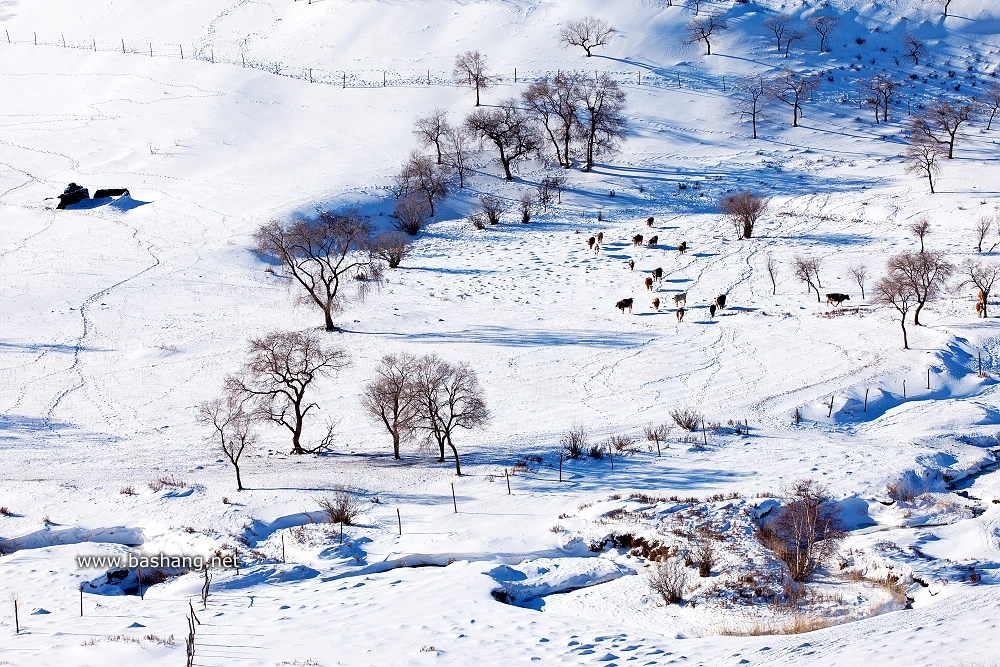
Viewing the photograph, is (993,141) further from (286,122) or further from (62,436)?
(62,436)

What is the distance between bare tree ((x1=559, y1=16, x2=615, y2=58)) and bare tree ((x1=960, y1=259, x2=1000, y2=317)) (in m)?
46.5

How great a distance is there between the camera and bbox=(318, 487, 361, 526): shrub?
2170 centimetres

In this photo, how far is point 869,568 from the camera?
1745 centimetres

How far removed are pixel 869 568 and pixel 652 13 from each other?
251ft

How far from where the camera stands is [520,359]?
117ft

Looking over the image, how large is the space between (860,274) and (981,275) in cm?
496

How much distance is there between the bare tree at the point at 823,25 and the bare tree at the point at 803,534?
70563 mm

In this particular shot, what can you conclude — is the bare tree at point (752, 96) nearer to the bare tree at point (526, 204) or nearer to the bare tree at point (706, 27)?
the bare tree at point (706, 27)

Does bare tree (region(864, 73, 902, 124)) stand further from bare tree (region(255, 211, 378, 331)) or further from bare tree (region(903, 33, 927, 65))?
bare tree (region(255, 211, 378, 331))

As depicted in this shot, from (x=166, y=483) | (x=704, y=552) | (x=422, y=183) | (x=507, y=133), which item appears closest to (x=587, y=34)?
(x=507, y=133)

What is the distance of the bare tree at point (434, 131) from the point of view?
6481cm

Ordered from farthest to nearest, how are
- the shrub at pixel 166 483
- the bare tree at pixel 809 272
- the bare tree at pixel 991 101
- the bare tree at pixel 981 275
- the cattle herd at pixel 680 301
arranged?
the bare tree at pixel 991 101 → the bare tree at pixel 809 272 → the cattle herd at pixel 680 301 → the bare tree at pixel 981 275 → the shrub at pixel 166 483

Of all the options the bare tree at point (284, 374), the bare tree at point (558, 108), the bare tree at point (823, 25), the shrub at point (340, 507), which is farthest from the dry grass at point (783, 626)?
the bare tree at point (823, 25)

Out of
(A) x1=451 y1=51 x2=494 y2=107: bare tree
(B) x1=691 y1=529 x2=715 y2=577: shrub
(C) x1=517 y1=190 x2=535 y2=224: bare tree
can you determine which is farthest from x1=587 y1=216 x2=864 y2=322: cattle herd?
(A) x1=451 y1=51 x2=494 y2=107: bare tree
